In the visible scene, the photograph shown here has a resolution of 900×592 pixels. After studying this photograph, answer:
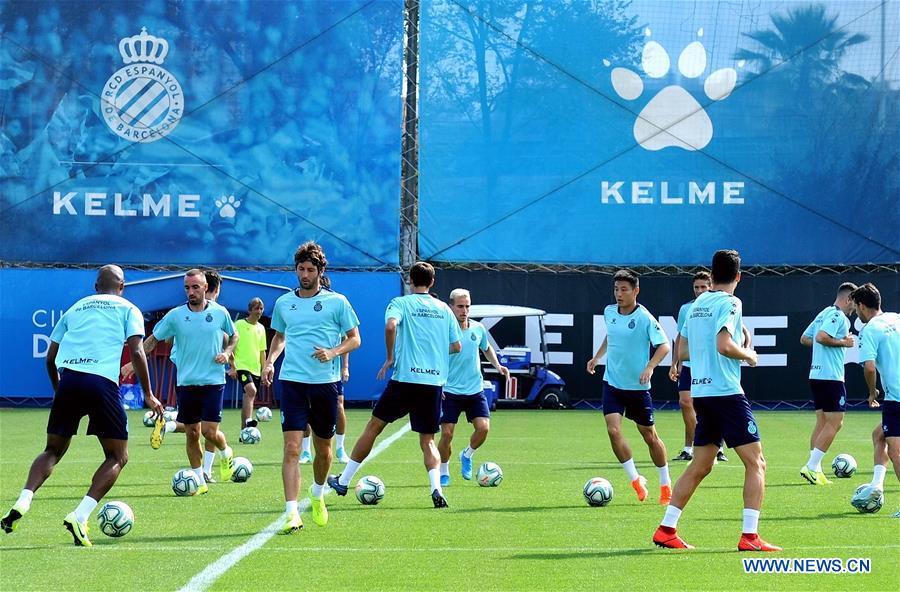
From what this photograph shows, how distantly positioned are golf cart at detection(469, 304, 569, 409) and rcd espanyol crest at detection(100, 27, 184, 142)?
799 cm

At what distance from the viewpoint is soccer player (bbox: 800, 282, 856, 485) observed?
1353cm

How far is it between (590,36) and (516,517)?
66.3 feet

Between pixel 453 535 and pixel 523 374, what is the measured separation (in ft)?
61.2

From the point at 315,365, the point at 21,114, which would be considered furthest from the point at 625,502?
the point at 21,114

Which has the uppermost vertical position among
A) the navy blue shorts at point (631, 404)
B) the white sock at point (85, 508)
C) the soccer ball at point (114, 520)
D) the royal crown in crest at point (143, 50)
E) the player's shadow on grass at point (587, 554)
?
the royal crown in crest at point (143, 50)

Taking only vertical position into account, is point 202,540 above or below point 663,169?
below

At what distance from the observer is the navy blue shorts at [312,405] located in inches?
387

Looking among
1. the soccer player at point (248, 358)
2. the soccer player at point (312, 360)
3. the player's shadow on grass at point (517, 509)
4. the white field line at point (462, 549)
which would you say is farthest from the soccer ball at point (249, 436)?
the white field line at point (462, 549)

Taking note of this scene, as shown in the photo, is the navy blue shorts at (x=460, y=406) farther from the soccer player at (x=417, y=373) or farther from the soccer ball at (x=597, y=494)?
the soccer ball at (x=597, y=494)

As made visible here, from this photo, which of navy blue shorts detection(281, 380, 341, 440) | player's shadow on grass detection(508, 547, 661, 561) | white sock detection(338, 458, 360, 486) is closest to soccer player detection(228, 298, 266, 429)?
white sock detection(338, 458, 360, 486)

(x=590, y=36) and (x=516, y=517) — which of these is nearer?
(x=516, y=517)

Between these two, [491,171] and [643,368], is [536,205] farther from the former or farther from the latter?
[643,368]

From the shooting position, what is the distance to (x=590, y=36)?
29.1m

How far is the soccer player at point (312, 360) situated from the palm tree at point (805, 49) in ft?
69.5
